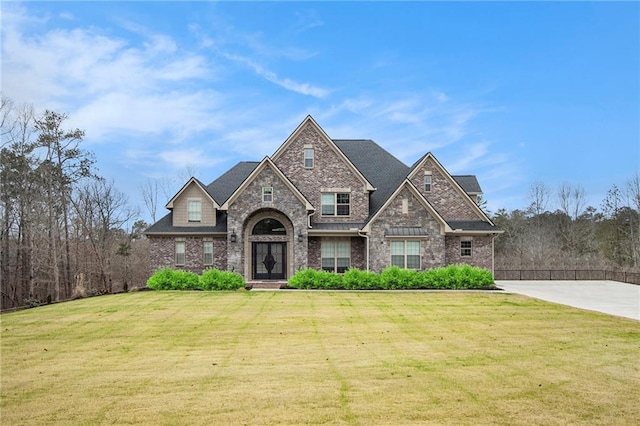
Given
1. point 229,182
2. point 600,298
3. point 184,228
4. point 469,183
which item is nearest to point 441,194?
point 469,183

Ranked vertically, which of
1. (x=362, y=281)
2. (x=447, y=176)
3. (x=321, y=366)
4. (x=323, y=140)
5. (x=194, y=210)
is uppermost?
(x=323, y=140)

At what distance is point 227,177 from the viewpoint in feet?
112

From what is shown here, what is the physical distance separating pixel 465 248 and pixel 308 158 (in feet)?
36.2

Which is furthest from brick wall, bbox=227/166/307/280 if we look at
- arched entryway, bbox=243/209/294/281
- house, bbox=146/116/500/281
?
arched entryway, bbox=243/209/294/281

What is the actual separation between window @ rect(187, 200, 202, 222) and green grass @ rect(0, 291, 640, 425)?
480 inches

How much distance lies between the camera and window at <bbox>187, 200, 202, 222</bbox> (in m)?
30.3

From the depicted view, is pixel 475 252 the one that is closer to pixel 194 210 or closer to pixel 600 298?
pixel 600 298

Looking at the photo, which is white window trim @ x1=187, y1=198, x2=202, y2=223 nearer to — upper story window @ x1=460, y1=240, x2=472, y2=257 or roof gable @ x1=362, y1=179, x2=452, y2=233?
roof gable @ x1=362, y1=179, x2=452, y2=233

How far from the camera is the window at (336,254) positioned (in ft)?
96.8

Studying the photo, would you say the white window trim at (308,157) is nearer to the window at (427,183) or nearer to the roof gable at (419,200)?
the roof gable at (419,200)

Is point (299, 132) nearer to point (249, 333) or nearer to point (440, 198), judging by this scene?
point (440, 198)

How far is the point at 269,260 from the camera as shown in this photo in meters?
29.2

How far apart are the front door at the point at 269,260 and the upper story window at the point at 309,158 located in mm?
5095

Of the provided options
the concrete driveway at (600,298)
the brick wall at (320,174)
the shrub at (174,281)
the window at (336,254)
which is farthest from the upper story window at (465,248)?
the shrub at (174,281)
